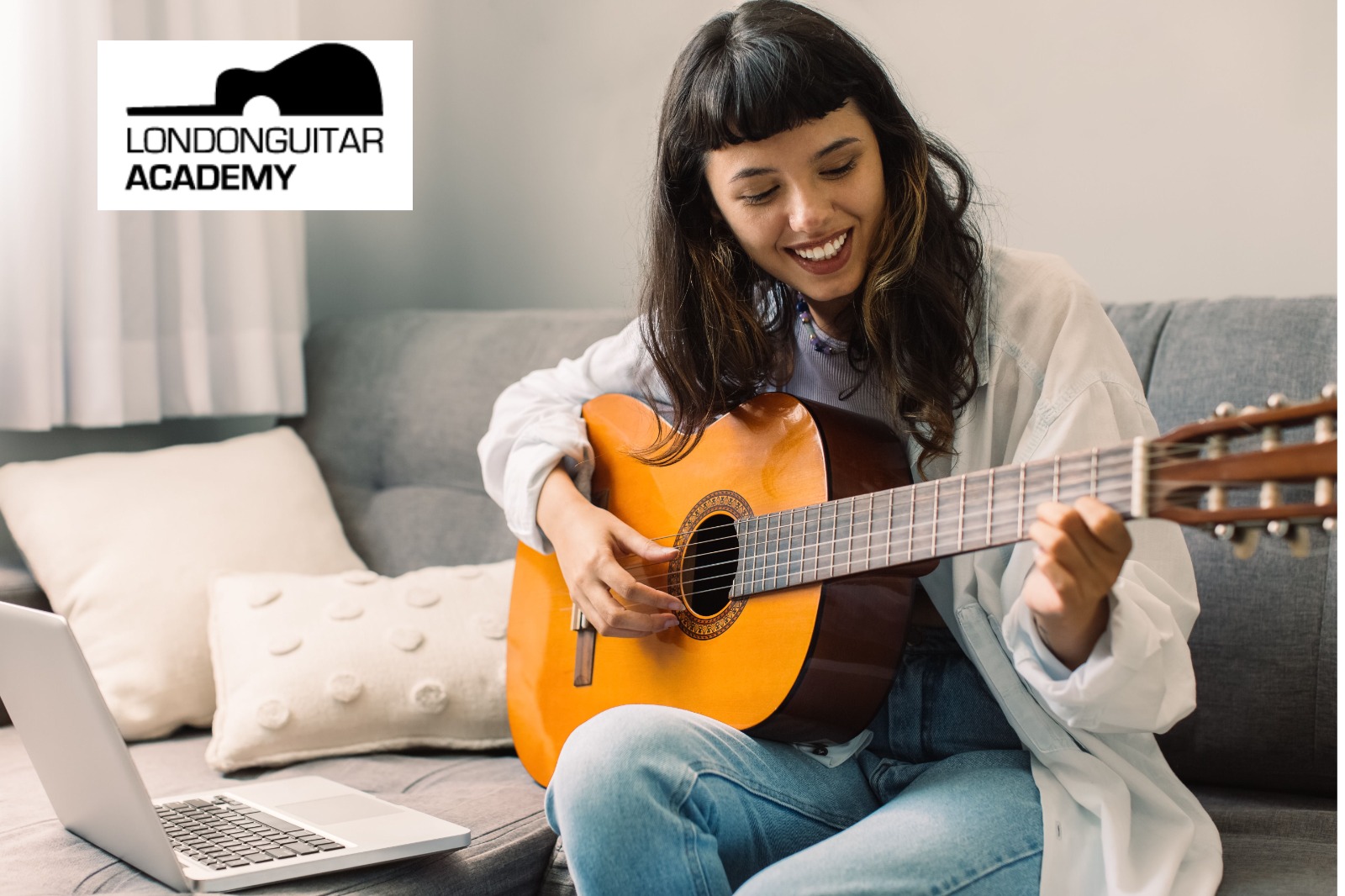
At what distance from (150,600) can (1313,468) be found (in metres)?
1.47

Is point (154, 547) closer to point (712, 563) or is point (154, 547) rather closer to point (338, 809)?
point (338, 809)

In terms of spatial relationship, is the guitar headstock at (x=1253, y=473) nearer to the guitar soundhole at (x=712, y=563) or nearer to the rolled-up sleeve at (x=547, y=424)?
the guitar soundhole at (x=712, y=563)

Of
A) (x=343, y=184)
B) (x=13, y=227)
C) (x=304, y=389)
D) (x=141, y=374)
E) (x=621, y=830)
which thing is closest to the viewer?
(x=621, y=830)

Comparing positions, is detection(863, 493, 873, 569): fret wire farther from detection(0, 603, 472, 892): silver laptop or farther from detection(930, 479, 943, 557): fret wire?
detection(0, 603, 472, 892): silver laptop

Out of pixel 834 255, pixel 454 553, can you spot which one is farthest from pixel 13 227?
pixel 834 255

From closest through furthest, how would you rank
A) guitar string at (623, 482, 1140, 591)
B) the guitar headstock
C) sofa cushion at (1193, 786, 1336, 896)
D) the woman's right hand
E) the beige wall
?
the guitar headstock < guitar string at (623, 482, 1140, 591) < sofa cushion at (1193, 786, 1336, 896) < the woman's right hand < the beige wall

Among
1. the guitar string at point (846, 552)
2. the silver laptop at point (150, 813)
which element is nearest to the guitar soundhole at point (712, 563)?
the guitar string at point (846, 552)

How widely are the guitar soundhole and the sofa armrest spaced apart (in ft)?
3.33

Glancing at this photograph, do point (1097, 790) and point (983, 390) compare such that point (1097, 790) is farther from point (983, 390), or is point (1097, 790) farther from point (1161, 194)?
point (1161, 194)

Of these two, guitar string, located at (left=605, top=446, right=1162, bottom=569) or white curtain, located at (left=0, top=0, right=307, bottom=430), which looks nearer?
guitar string, located at (left=605, top=446, right=1162, bottom=569)

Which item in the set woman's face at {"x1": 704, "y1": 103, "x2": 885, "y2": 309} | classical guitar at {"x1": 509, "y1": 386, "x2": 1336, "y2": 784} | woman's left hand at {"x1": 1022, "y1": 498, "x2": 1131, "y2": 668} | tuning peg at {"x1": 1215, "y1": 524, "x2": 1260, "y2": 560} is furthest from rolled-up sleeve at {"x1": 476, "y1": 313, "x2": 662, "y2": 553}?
tuning peg at {"x1": 1215, "y1": 524, "x2": 1260, "y2": 560}

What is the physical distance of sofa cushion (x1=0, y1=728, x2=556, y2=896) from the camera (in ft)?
3.56

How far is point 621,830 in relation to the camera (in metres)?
0.99

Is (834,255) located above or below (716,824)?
above
